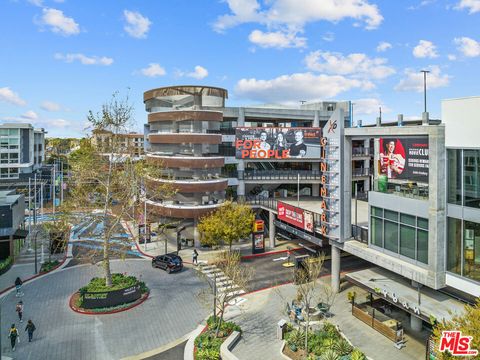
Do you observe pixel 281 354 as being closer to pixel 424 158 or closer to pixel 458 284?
pixel 458 284


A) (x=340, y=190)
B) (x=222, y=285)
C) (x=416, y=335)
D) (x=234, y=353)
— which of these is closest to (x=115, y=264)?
(x=222, y=285)

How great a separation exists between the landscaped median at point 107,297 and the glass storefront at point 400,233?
19.4 meters

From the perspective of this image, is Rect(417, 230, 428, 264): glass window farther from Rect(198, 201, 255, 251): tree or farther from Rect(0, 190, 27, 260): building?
Rect(0, 190, 27, 260): building

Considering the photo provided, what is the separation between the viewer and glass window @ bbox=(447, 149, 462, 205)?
19.8 meters

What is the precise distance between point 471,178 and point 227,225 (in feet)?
80.6

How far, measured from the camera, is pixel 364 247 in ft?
87.8

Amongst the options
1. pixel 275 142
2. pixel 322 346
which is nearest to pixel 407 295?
pixel 322 346

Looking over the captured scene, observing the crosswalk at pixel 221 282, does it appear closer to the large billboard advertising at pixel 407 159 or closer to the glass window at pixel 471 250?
the glass window at pixel 471 250

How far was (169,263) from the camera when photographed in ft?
120

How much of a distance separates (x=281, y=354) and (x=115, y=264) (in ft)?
80.1

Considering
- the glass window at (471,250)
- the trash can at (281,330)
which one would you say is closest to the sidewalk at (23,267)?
the trash can at (281,330)

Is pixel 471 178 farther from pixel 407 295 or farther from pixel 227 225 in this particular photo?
pixel 227 225

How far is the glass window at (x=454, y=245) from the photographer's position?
19.9 meters

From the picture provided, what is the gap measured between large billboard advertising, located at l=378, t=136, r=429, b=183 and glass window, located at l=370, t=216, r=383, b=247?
4.81 metres
